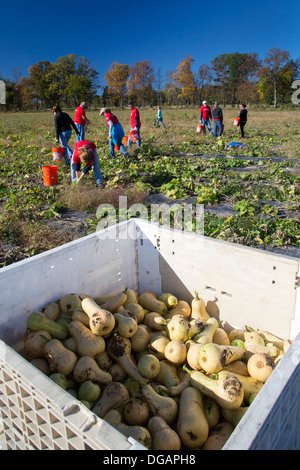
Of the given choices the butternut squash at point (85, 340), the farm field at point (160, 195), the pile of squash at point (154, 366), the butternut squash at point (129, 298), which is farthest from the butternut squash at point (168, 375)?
the farm field at point (160, 195)

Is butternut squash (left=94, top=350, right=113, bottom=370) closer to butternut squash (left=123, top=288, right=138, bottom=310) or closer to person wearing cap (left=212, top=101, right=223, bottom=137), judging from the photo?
butternut squash (left=123, top=288, right=138, bottom=310)

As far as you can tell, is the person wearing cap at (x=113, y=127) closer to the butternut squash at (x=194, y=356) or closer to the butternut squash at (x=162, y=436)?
the butternut squash at (x=194, y=356)

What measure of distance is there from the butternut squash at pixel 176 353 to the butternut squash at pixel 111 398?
0.43m

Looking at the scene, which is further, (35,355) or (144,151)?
(144,151)

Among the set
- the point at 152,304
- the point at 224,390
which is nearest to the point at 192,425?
the point at 224,390

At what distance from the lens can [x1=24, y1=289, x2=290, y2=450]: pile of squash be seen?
79.7 inches

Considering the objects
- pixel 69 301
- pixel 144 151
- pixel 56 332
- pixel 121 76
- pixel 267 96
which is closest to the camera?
pixel 56 332

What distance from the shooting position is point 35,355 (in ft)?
7.68

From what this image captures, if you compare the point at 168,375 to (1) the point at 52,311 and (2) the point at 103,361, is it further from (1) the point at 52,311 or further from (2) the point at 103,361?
(1) the point at 52,311

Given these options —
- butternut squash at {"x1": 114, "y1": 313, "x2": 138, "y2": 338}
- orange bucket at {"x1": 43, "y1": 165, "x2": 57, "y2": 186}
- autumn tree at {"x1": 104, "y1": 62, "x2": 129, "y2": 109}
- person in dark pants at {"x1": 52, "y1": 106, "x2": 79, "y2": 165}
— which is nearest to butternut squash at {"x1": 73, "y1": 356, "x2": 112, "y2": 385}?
butternut squash at {"x1": 114, "y1": 313, "x2": 138, "y2": 338}

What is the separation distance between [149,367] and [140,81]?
86.1 meters

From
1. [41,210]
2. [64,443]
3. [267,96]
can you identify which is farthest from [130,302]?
[267,96]

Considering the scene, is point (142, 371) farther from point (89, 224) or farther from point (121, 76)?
point (121, 76)

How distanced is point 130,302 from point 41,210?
15.5 feet
